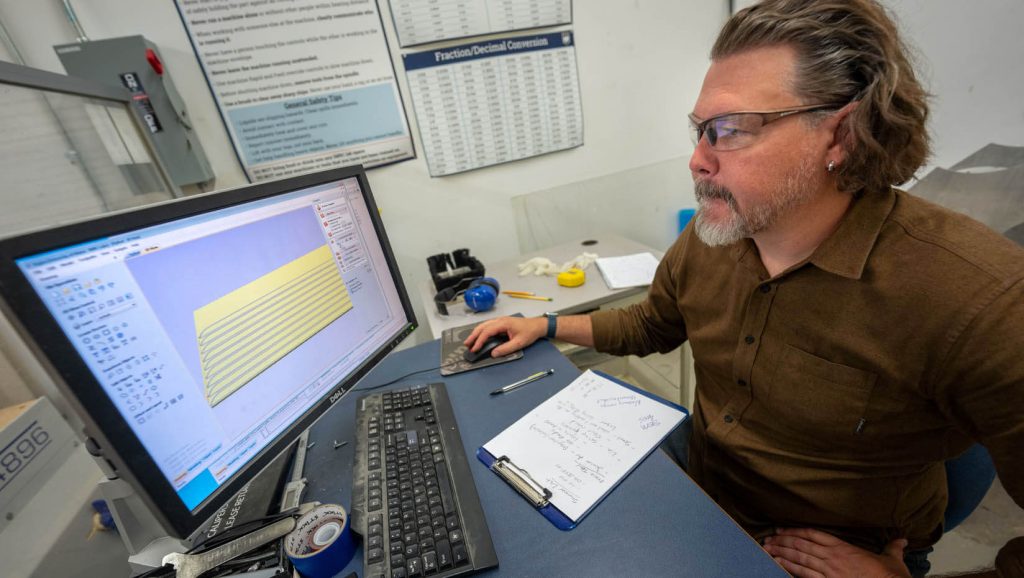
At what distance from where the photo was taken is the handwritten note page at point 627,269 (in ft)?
4.69

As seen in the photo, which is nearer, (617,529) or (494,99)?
(617,529)

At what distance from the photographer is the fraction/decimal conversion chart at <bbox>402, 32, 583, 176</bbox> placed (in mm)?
1697

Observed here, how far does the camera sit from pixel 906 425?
25.4 inches

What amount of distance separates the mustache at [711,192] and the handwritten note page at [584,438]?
16.6 inches

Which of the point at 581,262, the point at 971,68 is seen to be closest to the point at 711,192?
the point at 581,262

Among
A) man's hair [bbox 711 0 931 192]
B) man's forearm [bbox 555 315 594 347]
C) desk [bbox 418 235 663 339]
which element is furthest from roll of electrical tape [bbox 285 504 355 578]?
man's hair [bbox 711 0 931 192]

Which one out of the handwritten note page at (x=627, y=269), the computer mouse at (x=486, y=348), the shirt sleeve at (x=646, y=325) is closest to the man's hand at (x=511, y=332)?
the computer mouse at (x=486, y=348)

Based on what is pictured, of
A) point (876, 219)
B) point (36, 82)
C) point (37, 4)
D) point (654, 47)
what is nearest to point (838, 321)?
point (876, 219)

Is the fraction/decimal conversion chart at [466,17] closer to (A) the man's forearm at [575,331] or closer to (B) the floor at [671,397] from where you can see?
(A) the man's forearm at [575,331]

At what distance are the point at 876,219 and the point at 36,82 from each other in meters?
1.68

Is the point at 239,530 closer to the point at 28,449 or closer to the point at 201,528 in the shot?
the point at 201,528

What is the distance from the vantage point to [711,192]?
0.79 metres

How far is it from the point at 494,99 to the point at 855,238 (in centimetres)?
153

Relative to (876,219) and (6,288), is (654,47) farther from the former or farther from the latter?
(6,288)
